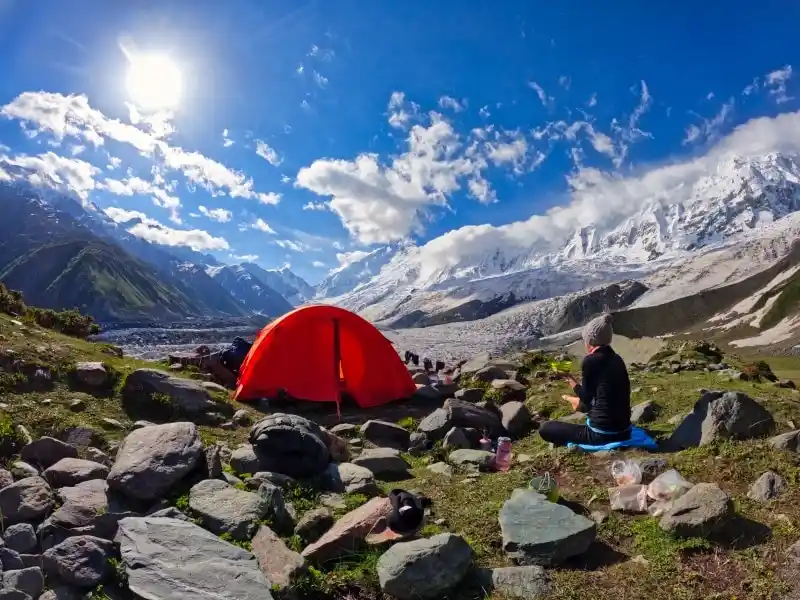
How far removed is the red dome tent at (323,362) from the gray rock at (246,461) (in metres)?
6.40

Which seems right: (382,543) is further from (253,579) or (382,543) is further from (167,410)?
(167,410)

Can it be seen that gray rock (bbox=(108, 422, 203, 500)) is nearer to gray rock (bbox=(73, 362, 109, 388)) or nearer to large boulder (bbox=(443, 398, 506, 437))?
gray rock (bbox=(73, 362, 109, 388))

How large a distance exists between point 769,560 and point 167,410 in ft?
34.2

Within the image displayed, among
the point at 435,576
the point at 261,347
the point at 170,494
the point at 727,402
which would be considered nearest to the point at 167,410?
the point at 261,347

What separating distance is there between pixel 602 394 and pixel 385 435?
4.46 m

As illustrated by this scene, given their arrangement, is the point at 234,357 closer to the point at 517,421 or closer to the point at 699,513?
the point at 517,421

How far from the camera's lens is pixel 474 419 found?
10.9 meters

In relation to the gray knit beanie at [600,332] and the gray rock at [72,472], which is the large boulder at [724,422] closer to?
the gray knit beanie at [600,332]

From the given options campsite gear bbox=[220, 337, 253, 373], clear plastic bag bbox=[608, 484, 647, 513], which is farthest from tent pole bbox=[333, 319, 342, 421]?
clear plastic bag bbox=[608, 484, 647, 513]

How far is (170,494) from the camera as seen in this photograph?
6762 millimetres

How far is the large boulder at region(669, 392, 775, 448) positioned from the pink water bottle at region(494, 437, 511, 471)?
8.47ft

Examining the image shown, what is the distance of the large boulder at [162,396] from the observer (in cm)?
1138

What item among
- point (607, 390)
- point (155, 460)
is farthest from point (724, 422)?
point (155, 460)

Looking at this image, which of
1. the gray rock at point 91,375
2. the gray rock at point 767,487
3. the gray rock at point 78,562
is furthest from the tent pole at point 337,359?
the gray rock at point 767,487
